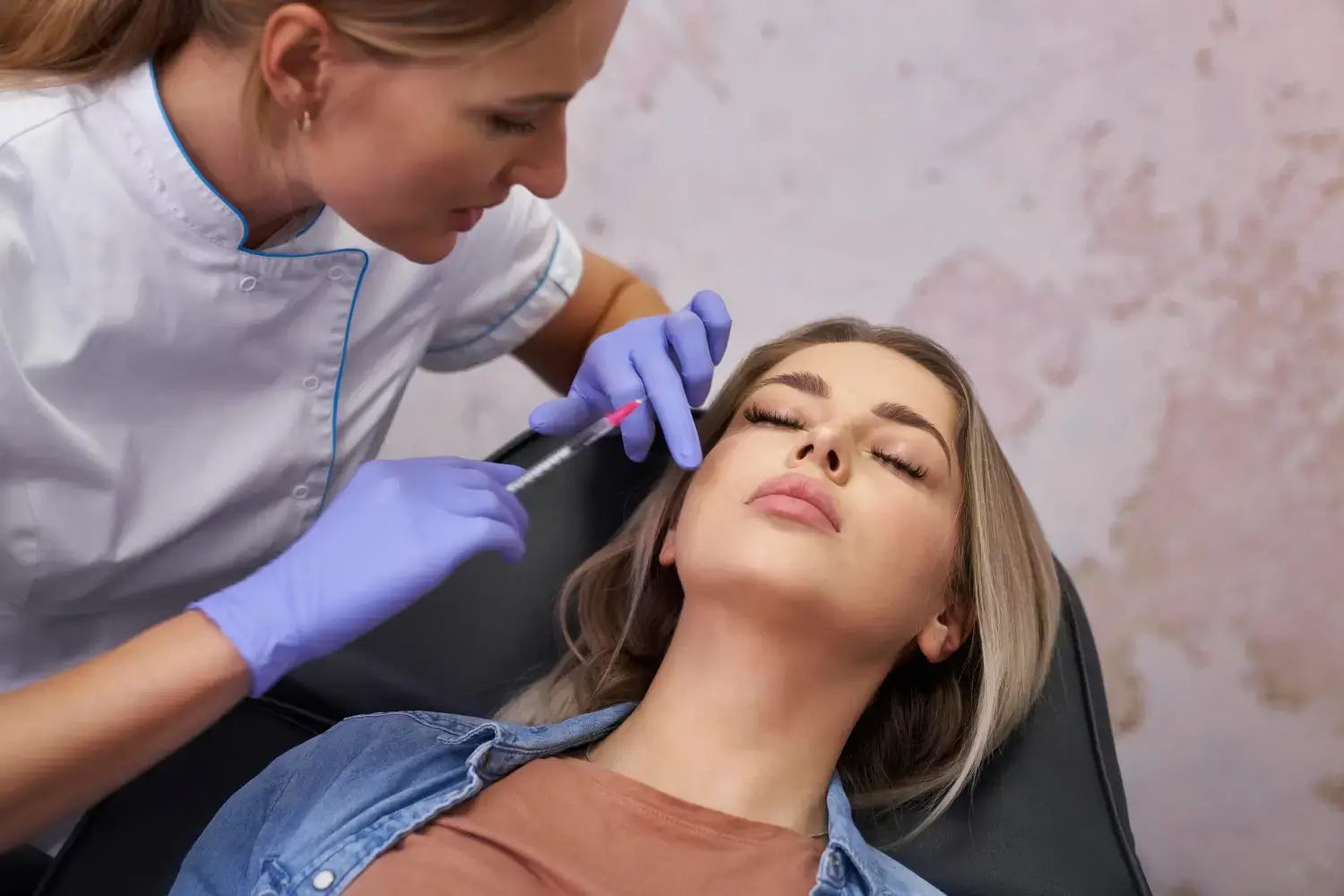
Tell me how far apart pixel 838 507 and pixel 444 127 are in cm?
48

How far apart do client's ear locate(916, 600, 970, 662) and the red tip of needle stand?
38 centimetres

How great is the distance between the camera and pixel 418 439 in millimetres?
1874

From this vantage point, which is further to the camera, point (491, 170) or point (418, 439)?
point (418, 439)

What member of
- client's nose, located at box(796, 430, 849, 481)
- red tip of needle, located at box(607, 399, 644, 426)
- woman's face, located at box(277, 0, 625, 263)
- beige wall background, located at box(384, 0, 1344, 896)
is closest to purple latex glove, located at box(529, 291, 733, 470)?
red tip of needle, located at box(607, 399, 644, 426)

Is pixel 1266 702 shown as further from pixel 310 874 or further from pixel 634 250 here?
pixel 310 874

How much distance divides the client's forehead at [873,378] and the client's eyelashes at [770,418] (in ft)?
0.15

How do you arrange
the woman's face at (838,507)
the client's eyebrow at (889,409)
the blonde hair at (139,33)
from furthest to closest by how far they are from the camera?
the client's eyebrow at (889,409)
the woman's face at (838,507)
the blonde hair at (139,33)

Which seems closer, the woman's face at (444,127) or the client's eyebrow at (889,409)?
the woman's face at (444,127)

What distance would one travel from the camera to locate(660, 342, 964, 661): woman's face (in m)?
0.96

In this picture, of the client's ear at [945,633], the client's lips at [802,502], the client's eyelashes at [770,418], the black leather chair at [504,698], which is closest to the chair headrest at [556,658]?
the black leather chair at [504,698]

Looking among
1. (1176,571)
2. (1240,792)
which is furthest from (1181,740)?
(1176,571)

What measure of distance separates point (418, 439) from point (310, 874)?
1065mm

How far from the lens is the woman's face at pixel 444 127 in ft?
2.47

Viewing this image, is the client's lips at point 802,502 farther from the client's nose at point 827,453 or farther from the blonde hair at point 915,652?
the blonde hair at point 915,652
